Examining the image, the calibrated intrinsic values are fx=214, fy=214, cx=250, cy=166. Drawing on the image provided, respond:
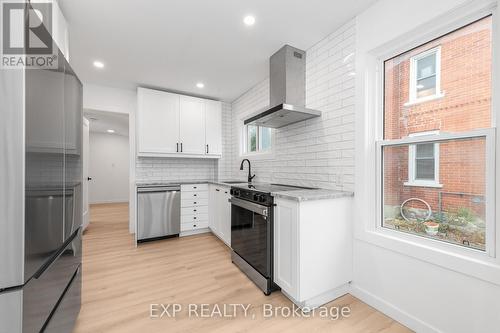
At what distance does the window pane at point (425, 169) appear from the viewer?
164 centimetres

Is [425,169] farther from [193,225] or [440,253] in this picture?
[193,225]

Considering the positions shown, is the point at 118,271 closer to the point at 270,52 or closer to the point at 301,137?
the point at 301,137

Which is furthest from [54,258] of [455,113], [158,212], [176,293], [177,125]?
[177,125]

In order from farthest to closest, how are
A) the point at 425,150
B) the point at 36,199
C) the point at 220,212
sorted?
the point at 220,212
the point at 425,150
the point at 36,199

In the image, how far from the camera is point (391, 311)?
1.73 meters

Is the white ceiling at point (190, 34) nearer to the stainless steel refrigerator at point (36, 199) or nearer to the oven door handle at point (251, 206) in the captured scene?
the stainless steel refrigerator at point (36, 199)

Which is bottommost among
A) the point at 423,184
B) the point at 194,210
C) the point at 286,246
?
the point at 194,210

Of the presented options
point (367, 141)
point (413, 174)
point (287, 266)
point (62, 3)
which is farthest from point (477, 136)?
point (62, 3)

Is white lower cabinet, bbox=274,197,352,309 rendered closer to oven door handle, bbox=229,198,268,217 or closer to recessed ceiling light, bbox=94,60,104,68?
oven door handle, bbox=229,198,268,217

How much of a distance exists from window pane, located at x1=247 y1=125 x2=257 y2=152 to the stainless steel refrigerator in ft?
9.60

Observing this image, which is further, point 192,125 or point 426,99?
point 192,125

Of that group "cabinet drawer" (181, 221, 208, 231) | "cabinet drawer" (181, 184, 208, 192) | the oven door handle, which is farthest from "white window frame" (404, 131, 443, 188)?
"cabinet drawer" (181, 221, 208, 231)

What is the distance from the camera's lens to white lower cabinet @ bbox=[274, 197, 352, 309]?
5.90 feet

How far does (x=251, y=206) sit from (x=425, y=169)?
5.11 feet
